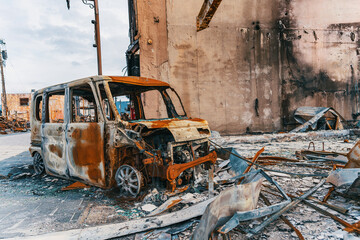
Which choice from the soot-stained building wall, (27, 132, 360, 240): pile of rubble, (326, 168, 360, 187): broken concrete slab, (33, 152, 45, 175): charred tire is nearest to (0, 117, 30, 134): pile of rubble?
(33, 152, 45, 175): charred tire

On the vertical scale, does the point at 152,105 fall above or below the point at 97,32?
below

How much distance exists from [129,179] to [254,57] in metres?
8.82

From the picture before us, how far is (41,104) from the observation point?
4836 millimetres

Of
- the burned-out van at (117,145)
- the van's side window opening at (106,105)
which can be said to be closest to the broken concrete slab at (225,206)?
the burned-out van at (117,145)

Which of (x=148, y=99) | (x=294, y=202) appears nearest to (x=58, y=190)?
(x=294, y=202)

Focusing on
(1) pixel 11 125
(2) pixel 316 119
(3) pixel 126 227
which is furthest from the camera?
(1) pixel 11 125

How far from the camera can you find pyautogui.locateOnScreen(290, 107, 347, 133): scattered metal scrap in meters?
9.47

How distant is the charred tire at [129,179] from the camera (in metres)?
3.41

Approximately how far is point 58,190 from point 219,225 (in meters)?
3.34

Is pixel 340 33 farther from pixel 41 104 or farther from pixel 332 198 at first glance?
pixel 41 104

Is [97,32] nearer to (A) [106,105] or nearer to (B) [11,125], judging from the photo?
(A) [106,105]

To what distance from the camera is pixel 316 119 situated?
31.1ft

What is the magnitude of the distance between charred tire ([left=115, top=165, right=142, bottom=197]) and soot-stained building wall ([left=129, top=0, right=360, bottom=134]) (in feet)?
19.7

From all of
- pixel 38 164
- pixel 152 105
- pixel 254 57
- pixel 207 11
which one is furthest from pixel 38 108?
pixel 254 57
